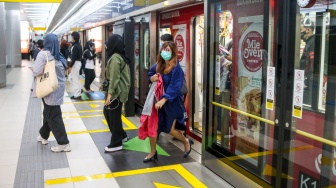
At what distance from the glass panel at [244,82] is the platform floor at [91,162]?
46 cm

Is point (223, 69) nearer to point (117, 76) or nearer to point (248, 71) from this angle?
point (248, 71)

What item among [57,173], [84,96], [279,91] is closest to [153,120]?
[57,173]

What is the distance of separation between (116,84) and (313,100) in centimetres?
245

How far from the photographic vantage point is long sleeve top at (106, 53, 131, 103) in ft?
14.7

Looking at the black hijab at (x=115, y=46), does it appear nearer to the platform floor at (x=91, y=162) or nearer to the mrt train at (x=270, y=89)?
the mrt train at (x=270, y=89)

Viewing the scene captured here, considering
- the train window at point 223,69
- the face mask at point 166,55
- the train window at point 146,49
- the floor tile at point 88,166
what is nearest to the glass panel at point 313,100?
the train window at point 223,69

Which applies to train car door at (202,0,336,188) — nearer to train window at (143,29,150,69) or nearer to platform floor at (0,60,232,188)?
platform floor at (0,60,232,188)

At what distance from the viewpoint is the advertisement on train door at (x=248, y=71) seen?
3422 mm

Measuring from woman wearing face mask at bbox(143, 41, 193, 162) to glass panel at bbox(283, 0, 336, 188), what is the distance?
1512 millimetres

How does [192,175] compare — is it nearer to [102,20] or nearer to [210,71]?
[210,71]

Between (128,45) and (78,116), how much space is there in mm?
1777

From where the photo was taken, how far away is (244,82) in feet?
12.2

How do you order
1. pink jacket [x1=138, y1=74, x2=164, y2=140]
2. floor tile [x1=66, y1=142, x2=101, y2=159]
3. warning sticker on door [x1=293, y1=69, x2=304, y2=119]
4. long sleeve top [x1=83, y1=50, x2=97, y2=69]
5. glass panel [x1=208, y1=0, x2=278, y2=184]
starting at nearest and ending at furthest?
warning sticker on door [x1=293, y1=69, x2=304, y2=119], glass panel [x1=208, y1=0, x2=278, y2=184], pink jacket [x1=138, y1=74, x2=164, y2=140], floor tile [x1=66, y1=142, x2=101, y2=159], long sleeve top [x1=83, y1=50, x2=97, y2=69]

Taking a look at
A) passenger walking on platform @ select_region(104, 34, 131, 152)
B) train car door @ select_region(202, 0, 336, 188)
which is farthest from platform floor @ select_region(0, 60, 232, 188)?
→ train car door @ select_region(202, 0, 336, 188)
